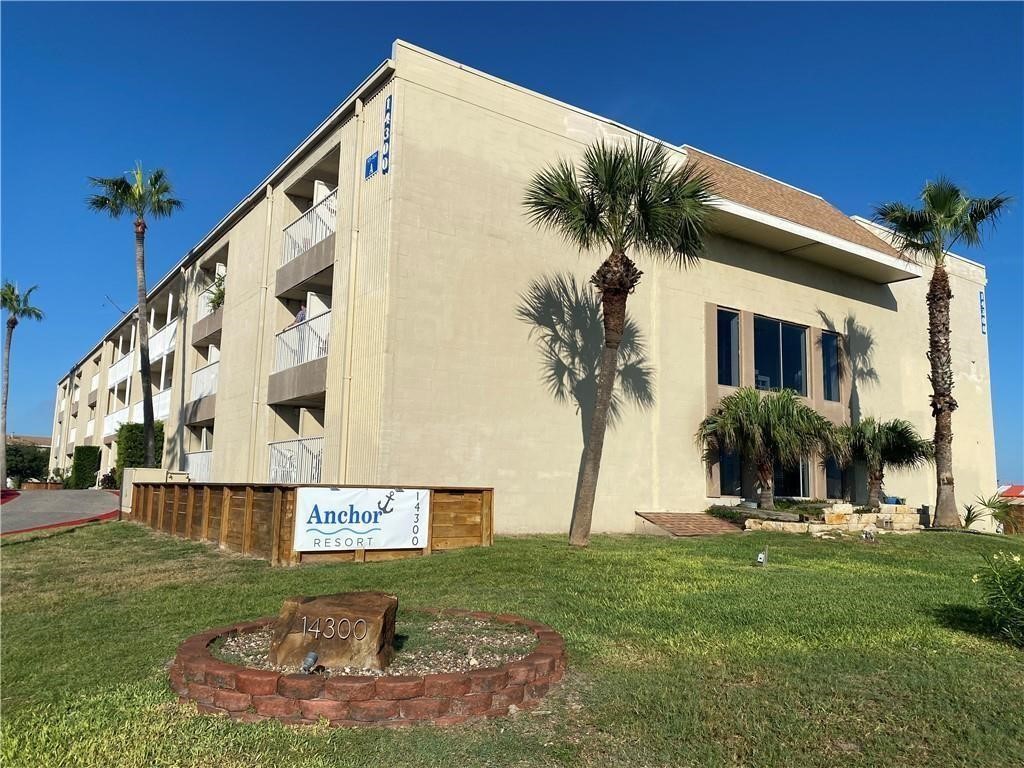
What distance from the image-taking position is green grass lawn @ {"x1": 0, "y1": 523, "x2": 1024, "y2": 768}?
14.4 ft

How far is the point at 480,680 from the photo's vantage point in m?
5.02

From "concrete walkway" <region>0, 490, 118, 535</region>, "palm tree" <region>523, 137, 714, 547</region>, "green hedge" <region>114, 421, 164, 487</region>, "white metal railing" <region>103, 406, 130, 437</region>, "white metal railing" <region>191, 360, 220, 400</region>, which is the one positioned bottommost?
"concrete walkway" <region>0, 490, 118, 535</region>

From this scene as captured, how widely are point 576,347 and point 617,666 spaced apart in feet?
41.4

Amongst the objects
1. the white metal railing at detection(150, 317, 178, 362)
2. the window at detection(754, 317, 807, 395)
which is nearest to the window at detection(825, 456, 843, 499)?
the window at detection(754, 317, 807, 395)

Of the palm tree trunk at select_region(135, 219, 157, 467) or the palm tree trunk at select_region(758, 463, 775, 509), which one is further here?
the palm tree trunk at select_region(135, 219, 157, 467)

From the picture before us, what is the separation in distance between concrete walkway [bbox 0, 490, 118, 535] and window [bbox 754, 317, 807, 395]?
20.4 meters

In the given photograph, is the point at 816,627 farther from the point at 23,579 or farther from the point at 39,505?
the point at 39,505

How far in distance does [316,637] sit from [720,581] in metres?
5.98

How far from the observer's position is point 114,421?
4144 cm

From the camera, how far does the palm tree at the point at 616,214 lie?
14109mm

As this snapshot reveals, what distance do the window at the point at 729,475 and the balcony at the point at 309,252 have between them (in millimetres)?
11877

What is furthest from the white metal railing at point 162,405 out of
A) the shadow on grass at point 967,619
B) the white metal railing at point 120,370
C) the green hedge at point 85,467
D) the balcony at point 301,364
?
the shadow on grass at point 967,619

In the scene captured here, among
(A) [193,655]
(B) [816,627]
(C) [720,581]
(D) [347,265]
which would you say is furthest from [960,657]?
(D) [347,265]

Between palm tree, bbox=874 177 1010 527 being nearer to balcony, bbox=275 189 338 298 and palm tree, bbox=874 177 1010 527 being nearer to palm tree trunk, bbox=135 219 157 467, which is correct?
balcony, bbox=275 189 338 298
